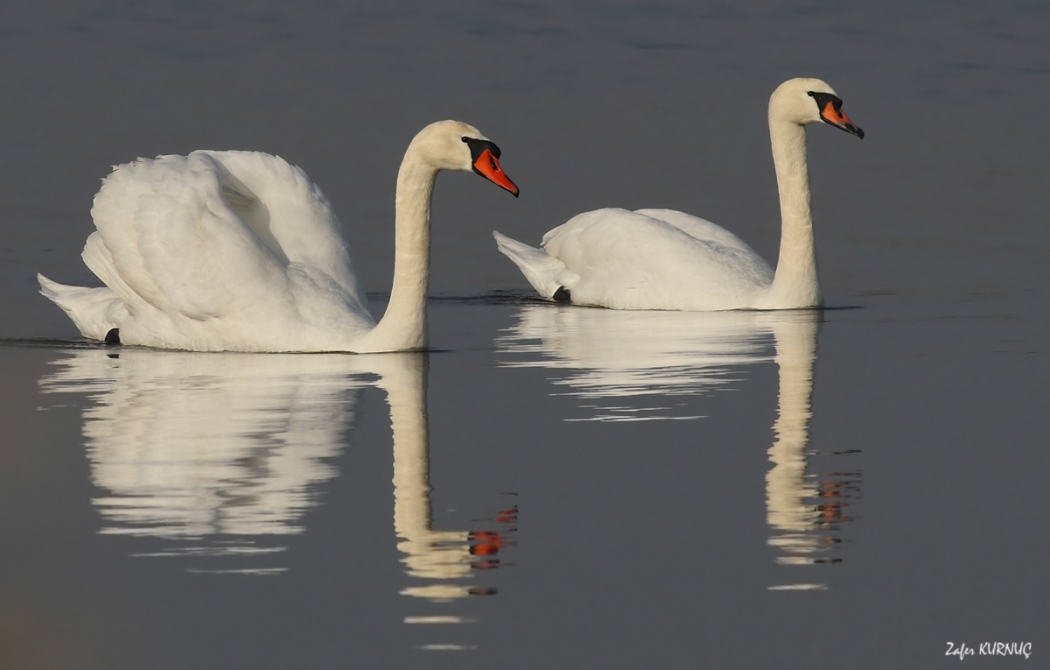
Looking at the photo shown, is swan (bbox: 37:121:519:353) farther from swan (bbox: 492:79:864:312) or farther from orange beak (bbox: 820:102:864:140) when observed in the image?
orange beak (bbox: 820:102:864:140)

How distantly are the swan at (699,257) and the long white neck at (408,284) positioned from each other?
3.59m

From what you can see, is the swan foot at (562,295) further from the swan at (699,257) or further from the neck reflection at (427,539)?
the neck reflection at (427,539)

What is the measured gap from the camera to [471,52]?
34.3 m

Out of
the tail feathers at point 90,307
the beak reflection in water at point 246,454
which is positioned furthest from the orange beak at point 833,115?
the tail feathers at point 90,307

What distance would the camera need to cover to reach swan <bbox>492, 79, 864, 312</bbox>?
15.9 metres

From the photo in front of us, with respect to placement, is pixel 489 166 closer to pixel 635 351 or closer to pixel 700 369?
pixel 700 369

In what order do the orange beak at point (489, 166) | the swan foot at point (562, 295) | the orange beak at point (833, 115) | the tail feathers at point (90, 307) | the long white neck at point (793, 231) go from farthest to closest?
the swan foot at point (562, 295)
the orange beak at point (833, 115)
the long white neck at point (793, 231)
the tail feathers at point (90, 307)
the orange beak at point (489, 166)

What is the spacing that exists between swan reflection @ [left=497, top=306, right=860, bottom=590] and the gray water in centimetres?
3

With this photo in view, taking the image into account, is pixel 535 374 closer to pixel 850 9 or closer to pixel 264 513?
pixel 264 513

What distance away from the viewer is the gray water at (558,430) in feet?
24.2

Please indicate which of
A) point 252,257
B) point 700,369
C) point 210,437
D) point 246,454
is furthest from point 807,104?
point 246,454

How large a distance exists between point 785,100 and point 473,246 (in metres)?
3.69

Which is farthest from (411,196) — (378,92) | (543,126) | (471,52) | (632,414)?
(471,52)

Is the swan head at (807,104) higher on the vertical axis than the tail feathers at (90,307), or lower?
higher
